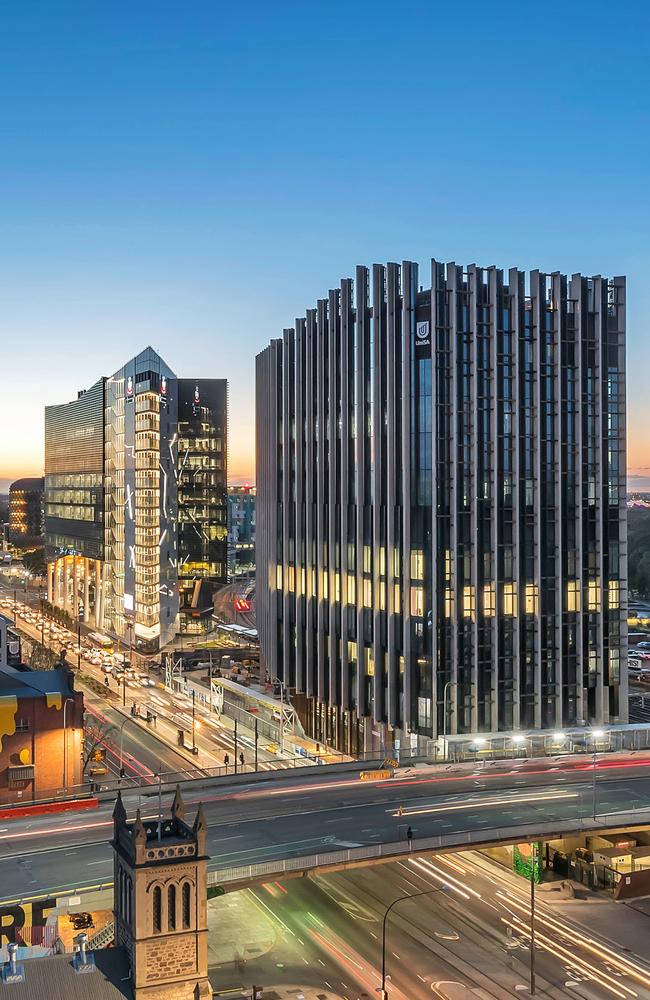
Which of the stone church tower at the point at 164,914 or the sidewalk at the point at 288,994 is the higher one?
the stone church tower at the point at 164,914

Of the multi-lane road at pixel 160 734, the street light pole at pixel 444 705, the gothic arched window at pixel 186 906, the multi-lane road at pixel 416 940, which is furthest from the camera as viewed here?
the multi-lane road at pixel 160 734

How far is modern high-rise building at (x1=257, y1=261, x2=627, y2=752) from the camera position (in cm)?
10081

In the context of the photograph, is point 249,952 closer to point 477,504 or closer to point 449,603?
point 449,603

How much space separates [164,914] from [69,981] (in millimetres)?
4696

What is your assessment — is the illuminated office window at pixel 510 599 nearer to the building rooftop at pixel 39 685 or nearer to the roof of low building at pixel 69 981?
the building rooftop at pixel 39 685

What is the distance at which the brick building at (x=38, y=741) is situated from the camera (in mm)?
90875

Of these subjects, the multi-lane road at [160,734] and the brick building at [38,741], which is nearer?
the brick building at [38,741]

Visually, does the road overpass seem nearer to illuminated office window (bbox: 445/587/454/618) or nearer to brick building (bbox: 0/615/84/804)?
illuminated office window (bbox: 445/587/454/618)

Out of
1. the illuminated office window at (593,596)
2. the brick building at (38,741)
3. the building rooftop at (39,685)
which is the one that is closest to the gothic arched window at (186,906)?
the brick building at (38,741)

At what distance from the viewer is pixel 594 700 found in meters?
106

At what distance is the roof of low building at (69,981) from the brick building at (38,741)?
4563 cm

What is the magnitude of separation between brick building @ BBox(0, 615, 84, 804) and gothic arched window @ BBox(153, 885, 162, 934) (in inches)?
1847

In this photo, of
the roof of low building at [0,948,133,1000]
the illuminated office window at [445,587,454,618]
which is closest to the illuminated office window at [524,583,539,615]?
the illuminated office window at [445,587,454,618]

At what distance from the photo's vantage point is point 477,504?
10181 centimetres
